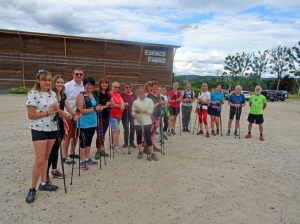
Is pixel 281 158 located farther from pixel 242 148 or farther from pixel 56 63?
pixel 56 63

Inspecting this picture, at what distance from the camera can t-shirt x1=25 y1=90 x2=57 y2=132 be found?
137 inches

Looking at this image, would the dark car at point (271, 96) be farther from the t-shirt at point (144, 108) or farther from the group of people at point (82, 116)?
the t-shirt at point (144, 108)

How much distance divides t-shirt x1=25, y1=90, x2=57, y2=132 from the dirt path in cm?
108

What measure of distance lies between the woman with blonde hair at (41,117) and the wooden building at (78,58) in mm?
20952

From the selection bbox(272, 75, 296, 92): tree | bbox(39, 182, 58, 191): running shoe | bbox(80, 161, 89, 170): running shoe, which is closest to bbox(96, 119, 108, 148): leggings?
bbox(80, 161, 89, 170): running shoe

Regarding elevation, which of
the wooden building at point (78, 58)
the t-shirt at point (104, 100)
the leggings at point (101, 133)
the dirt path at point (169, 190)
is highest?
the wooden building at point (78, 58)

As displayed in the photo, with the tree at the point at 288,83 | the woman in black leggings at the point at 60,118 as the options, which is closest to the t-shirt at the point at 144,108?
the woman in black leggings at the point at 60,118

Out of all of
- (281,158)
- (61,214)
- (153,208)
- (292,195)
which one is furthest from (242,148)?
(61,214)

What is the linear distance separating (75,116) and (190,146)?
3785 mm

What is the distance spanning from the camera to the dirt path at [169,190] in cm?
342

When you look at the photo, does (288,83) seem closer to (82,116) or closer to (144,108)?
(144,108)

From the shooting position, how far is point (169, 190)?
4203 millimetres

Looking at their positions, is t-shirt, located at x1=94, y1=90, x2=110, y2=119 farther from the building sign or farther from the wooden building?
the building sign

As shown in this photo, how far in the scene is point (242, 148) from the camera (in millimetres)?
7062
